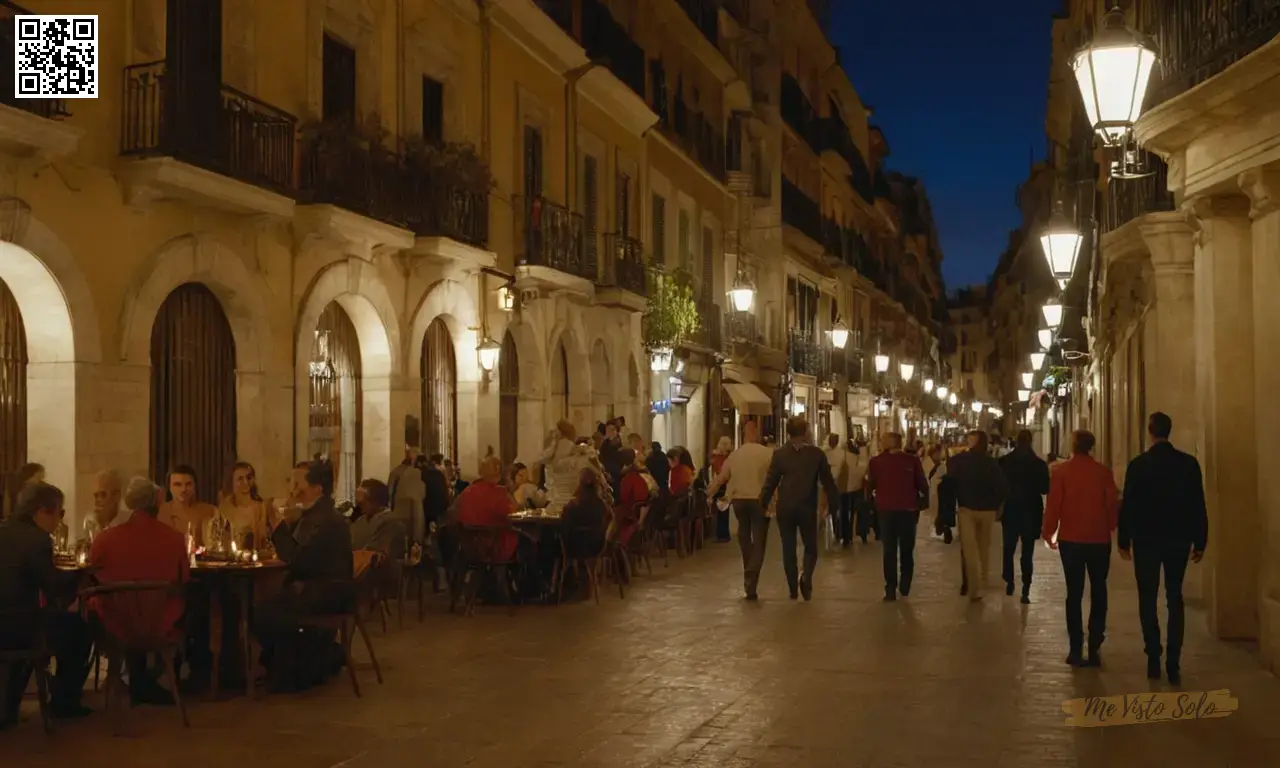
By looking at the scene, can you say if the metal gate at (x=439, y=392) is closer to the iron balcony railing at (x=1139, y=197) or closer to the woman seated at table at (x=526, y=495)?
the woman seated at table at (x=526, y=495)

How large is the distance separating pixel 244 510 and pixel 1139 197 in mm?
10187

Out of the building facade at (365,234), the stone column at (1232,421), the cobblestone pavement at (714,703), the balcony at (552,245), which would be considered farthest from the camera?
the balcony at (552,245)

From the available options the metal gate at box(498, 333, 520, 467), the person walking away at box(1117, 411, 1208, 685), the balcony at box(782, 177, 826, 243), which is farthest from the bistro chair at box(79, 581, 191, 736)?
the balcony at box(782, 177, 826, 243)

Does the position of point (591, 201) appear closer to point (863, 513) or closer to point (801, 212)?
point (863, 513)

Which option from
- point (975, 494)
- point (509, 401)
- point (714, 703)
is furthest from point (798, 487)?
point (509, 401)

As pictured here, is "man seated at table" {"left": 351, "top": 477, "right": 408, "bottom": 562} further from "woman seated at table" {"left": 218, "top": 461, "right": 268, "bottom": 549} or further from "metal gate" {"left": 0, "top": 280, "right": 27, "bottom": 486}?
"metal gate" {"left": 0, "top": 280, "right": 27, "bottom": 486}

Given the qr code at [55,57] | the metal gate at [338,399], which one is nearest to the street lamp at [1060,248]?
the metal gate at [338,399]

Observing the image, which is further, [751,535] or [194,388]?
[751,535]

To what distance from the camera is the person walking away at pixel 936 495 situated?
20062mm

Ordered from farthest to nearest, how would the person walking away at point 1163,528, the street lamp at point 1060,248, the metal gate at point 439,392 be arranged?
the metal gate at point 439,392, the street lamp at point 1060,248, the person walking away at point 1163,528

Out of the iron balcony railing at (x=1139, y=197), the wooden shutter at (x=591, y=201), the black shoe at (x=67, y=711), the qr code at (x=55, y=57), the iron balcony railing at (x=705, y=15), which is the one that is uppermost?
the iron balcony railing at (x=705, y=15)

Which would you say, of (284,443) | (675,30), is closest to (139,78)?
(284,443)

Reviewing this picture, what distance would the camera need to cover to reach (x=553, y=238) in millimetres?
23562

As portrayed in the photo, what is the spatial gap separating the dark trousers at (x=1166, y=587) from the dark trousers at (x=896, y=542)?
503 cm
